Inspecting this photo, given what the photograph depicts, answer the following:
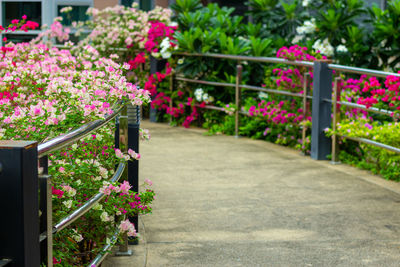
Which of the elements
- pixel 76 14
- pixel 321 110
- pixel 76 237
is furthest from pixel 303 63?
pixel 76 14

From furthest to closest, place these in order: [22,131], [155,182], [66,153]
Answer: [155,182]
[66,153]
[22,131]

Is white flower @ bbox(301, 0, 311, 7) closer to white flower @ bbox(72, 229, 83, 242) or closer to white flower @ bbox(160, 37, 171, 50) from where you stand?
white flower @ bbox(160, 37, 171, 50)

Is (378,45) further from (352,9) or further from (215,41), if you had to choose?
(215,41)

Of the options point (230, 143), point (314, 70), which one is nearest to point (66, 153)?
point (314, 70)

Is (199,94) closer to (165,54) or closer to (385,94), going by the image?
(165,54)

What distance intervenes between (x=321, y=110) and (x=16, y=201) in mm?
6000

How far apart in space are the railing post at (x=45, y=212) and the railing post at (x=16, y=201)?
0.29m

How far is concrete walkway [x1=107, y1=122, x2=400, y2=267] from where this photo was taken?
4.58 meters

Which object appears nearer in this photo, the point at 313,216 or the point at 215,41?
the point at 313,216

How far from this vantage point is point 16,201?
239 centimetres

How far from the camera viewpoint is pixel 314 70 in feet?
26.4

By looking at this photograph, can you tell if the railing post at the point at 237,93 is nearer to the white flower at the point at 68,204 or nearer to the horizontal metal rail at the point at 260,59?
the horizontal metal rail at the point at 260,59

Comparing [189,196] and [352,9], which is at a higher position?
[352,9]

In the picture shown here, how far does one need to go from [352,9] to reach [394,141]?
409 centimetres
